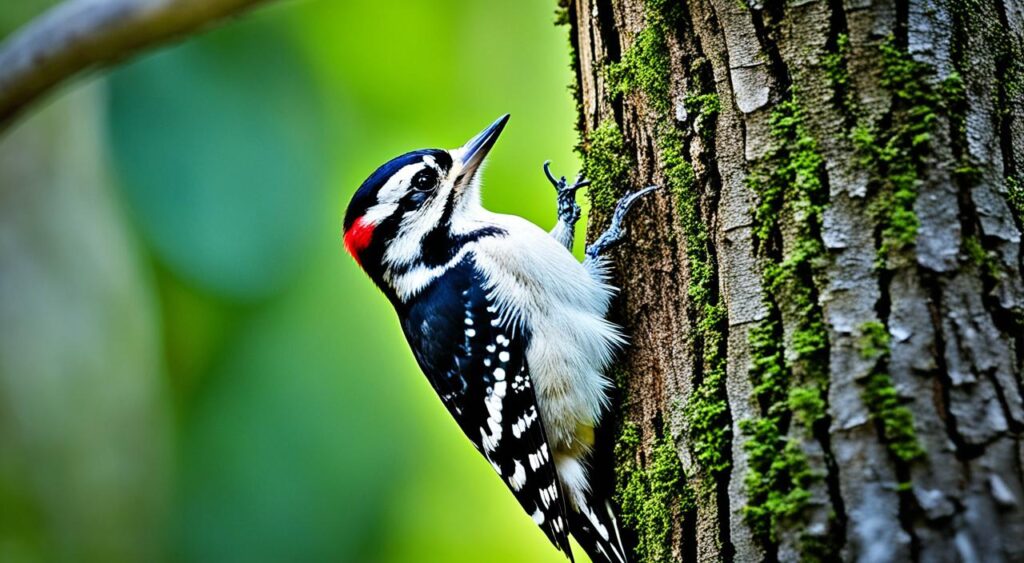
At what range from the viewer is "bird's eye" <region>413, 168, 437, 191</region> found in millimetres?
3619

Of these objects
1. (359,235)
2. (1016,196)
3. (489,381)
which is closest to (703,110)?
(1016,196)

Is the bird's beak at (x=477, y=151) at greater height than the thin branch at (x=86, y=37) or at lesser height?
lesser

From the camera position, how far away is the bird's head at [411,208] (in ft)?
11.8

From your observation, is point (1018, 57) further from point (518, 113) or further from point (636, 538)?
point (518, 113)

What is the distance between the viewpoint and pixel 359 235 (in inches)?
144

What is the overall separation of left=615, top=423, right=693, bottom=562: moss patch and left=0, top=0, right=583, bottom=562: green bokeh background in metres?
2.04

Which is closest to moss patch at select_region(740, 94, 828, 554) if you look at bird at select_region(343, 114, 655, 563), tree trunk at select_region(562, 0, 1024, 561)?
tree trunk at select_region(562, 0, 1024, 561)

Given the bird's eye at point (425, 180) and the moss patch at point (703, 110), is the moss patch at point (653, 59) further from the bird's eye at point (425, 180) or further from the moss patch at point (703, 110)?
the bird's eye at point (425, 180)

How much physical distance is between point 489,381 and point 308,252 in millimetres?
1955

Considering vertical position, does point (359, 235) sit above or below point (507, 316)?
Result: above

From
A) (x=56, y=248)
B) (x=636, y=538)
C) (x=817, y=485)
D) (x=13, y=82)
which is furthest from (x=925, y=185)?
(x=56, y=248)

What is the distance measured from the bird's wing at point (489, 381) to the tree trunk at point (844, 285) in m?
0.63

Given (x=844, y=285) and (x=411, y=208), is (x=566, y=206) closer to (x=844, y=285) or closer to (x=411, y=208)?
(x=411, y=208)

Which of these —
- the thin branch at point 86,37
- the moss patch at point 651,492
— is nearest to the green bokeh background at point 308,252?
the thin branch at point 86,37
